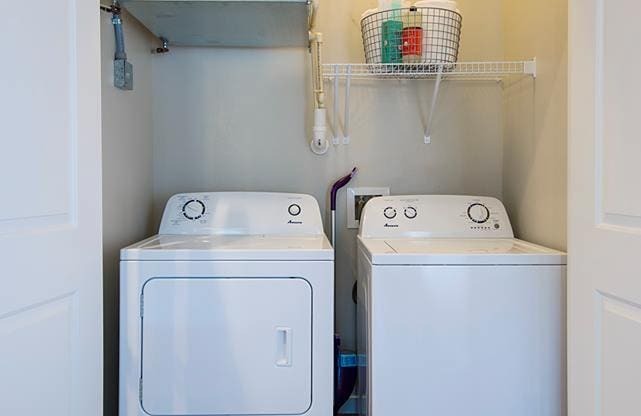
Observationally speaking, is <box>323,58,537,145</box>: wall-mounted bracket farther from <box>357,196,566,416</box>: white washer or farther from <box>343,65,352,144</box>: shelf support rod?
<box>357,196,566,416</box>: white washer

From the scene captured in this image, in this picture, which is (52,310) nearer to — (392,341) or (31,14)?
(31,14)

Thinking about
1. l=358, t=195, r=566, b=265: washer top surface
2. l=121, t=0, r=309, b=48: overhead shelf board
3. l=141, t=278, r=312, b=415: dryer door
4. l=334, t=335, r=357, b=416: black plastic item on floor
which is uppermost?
l=121, t=0, r=309, b=48: overhead shelf board

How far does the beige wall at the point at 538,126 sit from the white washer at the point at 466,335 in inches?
11.7

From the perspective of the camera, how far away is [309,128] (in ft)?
7.23

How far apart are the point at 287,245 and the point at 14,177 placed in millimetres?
842

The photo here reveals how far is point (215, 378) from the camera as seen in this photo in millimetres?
1451

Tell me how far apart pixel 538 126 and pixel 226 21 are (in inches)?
49.1

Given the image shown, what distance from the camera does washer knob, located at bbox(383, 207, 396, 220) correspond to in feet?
6.47

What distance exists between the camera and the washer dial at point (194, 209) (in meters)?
1.97

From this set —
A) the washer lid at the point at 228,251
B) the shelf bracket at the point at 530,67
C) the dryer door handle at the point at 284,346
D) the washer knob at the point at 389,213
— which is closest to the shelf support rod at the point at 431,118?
the shelf bracket at the point at 530,67

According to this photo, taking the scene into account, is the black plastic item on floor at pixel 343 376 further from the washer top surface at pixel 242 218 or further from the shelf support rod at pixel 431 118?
the shelf support rod at pixel 431 118

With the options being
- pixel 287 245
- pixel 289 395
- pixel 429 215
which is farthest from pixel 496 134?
pixel 289 395
